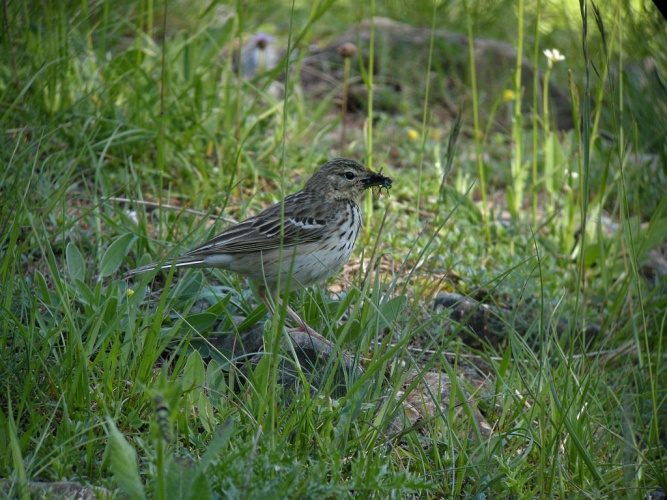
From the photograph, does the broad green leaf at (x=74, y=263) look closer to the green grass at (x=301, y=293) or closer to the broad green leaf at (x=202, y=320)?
the green grass at (x=301, y=293)

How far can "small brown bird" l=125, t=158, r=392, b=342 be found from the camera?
15.0 ft

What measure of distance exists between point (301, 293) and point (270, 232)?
1.36 ft

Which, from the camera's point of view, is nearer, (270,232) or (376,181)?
(270,232)

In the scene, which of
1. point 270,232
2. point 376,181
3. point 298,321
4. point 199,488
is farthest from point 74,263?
point 199,488

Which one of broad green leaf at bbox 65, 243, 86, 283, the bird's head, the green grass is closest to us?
the green grass

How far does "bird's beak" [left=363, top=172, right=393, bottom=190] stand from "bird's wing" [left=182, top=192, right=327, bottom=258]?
0.38 metres

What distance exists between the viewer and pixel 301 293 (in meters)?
4.92

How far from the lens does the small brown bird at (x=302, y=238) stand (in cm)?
456

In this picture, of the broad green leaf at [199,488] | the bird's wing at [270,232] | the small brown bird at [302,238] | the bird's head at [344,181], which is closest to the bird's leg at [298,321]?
the small brown bird at [302,238]

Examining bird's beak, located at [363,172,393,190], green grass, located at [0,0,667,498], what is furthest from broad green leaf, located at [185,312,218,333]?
bird's beak, located at [363,172,393,190]

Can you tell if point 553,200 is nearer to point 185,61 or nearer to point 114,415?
point 185,61

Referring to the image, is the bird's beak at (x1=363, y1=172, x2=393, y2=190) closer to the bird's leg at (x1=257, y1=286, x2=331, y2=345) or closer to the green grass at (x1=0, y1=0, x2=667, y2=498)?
the green grass at (x1=0, y1=0, x2=667, y2=498)

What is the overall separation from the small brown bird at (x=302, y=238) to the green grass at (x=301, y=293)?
0.16 m

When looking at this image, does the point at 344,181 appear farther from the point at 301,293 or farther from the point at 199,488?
the point at 199,488
